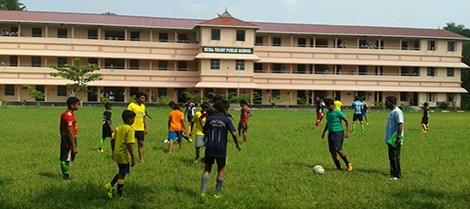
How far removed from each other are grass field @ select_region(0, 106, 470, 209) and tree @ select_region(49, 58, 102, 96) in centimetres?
3073

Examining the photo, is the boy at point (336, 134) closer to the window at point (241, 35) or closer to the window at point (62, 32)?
the window at point (241, 35)

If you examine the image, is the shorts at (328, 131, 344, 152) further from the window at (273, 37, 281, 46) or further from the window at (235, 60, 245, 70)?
the window at (273, 37, 281, 46)

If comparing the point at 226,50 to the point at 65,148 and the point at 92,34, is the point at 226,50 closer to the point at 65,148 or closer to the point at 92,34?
the point at 92,34

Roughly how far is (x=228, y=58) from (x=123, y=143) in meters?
42.9

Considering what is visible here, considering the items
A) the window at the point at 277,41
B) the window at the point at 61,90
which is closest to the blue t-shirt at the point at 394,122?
the window at the point at 277,41

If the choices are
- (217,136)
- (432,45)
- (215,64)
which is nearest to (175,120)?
(217,136)

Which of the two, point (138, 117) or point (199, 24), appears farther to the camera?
point (199, 24)

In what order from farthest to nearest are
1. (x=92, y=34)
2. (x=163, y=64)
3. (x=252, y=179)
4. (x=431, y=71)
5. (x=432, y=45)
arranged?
(x=432, y=45) < (x=431, y=71) < (x=163, y=64) < (x=92, y=34) < (x=252, y=179)

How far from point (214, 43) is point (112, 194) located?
1722 inches

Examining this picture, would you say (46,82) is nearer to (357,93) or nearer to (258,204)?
(357,93)

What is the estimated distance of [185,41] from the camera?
2124 inches

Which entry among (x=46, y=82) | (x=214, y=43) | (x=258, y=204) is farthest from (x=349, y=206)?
(x=46, y=82)

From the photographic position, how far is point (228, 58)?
5050 cm

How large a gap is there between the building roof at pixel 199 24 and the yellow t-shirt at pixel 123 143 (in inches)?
1712
